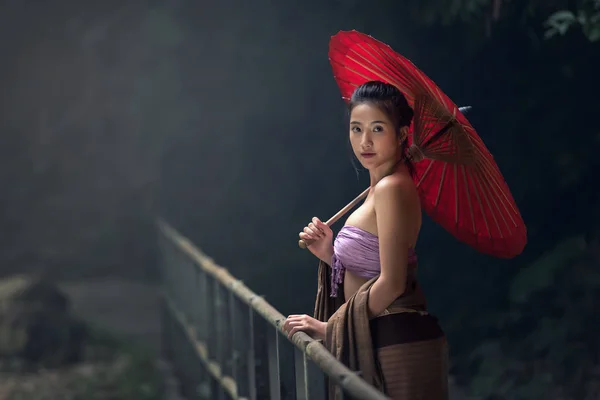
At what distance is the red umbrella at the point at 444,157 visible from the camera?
2.73 metres

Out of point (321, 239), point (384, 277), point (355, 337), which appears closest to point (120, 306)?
point (321, 239)

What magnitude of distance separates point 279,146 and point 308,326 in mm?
6439

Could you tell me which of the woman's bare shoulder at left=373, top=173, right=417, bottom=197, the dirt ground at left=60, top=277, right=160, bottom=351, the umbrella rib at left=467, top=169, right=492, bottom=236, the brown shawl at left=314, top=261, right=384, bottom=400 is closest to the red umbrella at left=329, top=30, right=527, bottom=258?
the umbrella rib at left=467, top=169, right=492, bottom=236

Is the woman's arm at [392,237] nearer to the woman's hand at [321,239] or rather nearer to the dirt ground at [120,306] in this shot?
the woman's hand at [321,239]

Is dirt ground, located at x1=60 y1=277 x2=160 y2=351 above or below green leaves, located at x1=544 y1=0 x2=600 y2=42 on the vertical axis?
below

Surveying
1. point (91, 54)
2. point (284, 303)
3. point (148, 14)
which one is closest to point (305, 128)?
point (284, 303)

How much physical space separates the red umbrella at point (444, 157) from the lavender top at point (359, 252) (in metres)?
0.28

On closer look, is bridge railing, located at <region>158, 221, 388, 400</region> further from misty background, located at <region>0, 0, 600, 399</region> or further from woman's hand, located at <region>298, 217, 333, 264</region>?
misty background, located at <region>0, 0, 600, 399</region>

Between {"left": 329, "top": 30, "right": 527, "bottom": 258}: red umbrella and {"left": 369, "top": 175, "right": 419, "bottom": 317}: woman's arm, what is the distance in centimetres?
20

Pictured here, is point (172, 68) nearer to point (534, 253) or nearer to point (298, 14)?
point (298, 14)

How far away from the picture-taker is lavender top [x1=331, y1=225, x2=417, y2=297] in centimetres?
263

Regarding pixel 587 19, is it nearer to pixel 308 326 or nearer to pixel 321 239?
pixel 321 239

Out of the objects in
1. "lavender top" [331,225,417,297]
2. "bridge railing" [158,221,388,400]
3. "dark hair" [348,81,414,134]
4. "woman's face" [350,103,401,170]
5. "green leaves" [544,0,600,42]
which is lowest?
"bridge railing" [158,221,388,400]

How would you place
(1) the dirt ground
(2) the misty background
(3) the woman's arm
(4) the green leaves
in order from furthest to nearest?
(1) the dirt ground → (2) the misty background → (4) the green leaves → (3) the woman's arm
